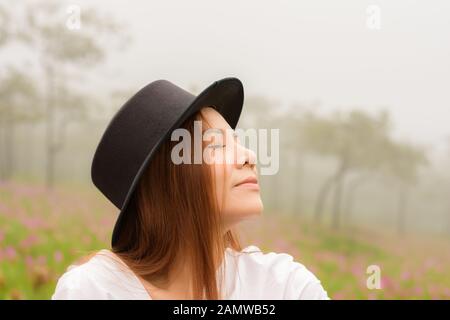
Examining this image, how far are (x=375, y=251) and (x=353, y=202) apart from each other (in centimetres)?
133

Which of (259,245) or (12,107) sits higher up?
(12,107)

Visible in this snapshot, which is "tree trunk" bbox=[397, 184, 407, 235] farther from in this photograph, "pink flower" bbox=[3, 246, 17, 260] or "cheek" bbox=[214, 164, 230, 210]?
"cheek" bbox=[214, 164, 230, 210]

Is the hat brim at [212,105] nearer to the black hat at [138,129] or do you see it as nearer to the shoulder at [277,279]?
the black hat at [138,129]

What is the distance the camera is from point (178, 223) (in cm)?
138

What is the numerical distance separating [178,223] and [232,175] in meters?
0.18

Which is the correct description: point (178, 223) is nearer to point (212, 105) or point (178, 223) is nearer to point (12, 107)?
point (212, 105)

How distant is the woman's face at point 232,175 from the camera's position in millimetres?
1379

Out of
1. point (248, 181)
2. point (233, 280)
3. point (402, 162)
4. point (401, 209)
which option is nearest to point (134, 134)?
point (248, 181)

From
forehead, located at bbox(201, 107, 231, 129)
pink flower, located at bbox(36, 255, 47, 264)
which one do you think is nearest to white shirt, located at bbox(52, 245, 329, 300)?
forehead, located at bbox(201, 107, 231, 129)

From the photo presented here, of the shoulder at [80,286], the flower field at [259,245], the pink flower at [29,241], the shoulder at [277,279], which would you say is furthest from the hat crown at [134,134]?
the pink flower at [29,241]

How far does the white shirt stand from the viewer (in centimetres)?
132

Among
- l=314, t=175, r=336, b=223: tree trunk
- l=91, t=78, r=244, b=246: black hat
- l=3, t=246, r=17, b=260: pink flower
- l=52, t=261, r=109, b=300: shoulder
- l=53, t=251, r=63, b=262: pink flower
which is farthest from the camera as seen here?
A: l=314, t=175, r=336, b=223: tree trunk

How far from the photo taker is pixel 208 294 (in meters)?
1.38
